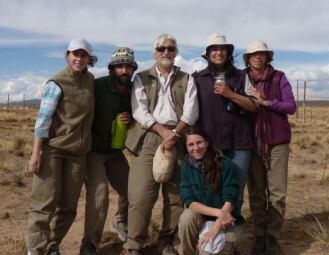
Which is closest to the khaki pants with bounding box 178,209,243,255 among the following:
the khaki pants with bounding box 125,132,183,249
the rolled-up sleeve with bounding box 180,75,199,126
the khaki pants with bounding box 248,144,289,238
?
the khaki pants with bounding box 125,132,183,249

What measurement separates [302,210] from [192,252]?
3.26 metres

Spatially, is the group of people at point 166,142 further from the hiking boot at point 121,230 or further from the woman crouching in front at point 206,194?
the hiking boot at point 121,230

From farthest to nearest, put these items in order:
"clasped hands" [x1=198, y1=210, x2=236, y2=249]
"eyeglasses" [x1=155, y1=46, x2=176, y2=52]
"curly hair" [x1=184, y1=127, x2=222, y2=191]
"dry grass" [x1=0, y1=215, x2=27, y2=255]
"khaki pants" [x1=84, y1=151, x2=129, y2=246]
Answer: "dry grass" [x1=0, y1=215, x2=27, y2=255] → "khaki pants" [x1=84, y1=151, x2=129, y2=246] → "eyeglasses" [x1=155, y1=46, x2=176, y2=52] → "curly hair" [x1=184, y1=127, x2=222, y2=191] → "clasped hands" [x1=198, y1=210, x2=236, y2=249]

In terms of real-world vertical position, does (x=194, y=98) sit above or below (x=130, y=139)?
above

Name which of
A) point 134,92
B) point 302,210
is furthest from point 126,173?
point 302,210

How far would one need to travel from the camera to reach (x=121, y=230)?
6.10 m

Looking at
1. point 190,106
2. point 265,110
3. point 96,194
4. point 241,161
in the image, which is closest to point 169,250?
point 96,194

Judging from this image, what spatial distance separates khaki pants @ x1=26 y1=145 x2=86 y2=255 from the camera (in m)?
5.08

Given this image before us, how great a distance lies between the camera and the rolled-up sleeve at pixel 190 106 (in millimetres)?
5188

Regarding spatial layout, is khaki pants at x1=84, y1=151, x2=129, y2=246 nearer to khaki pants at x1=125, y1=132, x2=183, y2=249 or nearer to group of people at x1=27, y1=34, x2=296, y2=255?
group of people at x1=27, y1=34, x2=296, y2=255

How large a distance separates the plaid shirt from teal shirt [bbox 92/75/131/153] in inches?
19.8

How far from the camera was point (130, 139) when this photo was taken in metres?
5.43

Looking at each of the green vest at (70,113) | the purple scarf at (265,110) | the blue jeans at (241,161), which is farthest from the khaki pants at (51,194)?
the purple scarf at (265,110)

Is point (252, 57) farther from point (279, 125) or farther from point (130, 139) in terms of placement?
point (130, 139)
